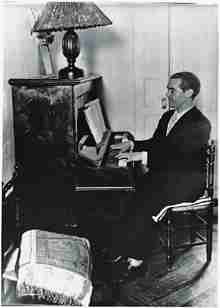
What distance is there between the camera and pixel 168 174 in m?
2.48

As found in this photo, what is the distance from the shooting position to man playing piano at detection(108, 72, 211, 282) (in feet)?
8.07

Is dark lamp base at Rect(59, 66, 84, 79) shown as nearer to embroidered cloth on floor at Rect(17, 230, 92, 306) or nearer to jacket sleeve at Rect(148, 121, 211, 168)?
jacket sleeve at Rect(148, 121, 211, 168)

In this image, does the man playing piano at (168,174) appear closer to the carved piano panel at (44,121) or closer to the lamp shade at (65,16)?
the carved piano panel at (44,121)

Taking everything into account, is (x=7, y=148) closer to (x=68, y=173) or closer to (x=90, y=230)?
(x=68, y=173)

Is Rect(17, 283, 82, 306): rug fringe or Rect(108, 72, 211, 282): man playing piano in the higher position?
Rect(108, 72, 211, 282): man playing piano

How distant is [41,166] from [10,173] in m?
0.15

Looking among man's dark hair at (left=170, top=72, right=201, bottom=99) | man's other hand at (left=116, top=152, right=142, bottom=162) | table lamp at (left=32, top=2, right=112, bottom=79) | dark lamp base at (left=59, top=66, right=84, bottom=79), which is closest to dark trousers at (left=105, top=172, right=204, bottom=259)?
man's other hand at (left=116, top=152, right=142, bottom=162)

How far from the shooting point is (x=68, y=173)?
89.4 inches

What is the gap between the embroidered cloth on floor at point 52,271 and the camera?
2.01m

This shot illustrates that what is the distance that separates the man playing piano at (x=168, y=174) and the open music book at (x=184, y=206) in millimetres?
23

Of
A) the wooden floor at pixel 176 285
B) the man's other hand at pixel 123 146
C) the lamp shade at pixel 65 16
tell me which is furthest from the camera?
the man's other hand at pixel 123 146

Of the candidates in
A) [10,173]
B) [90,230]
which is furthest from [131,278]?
[10,173]

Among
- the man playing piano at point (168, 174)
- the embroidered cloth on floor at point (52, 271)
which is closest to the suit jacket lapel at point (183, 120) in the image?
the man playing piano at point (168, 174)

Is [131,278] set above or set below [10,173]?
below
